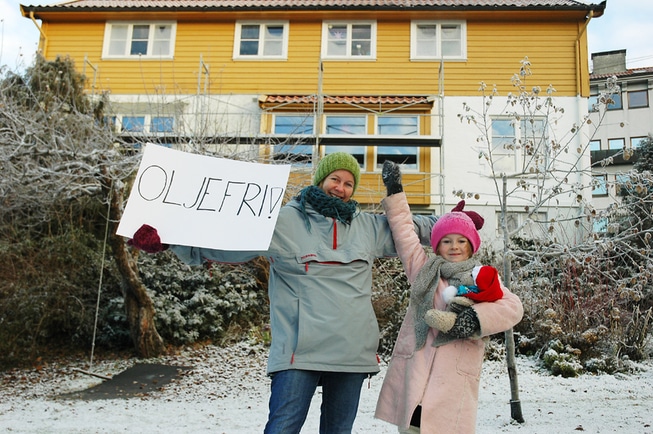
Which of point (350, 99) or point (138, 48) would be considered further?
point (138, 48)

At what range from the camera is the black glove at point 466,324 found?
2264 mm

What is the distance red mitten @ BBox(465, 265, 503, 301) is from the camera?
233cm

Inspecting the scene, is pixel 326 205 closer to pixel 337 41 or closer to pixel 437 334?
pixel 437 334

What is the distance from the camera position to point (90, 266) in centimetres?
848

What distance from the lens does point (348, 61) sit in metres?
14.6

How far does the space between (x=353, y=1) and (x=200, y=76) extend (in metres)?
4.85

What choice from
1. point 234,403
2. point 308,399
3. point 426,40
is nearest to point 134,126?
point 234,403

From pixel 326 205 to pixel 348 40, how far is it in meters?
13.4

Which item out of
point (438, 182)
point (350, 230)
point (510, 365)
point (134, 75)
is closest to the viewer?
point (350, 230)

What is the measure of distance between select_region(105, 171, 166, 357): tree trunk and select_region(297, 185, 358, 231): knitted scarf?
5.44 meters

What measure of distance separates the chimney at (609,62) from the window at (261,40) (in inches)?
853

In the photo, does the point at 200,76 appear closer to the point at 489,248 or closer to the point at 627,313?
the point at 489,248

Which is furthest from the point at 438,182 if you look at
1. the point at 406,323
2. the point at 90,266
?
the point at 406,323

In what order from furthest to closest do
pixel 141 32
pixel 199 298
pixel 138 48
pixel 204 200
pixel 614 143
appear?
pixel 614 143 → pixel 141 32 → pixel 138 48 → pixel 199 298 → pixel 204 200
